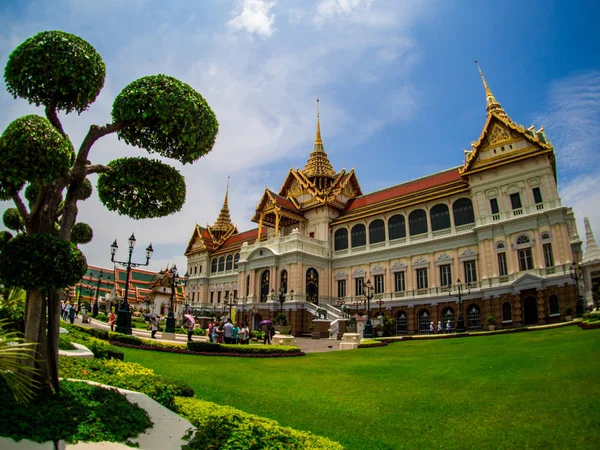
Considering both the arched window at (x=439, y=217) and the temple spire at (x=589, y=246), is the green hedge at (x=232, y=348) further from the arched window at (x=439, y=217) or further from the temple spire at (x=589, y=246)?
the temple spire at (x=589, y=246)

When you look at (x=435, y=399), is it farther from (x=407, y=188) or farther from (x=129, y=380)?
(x=407, y=188)

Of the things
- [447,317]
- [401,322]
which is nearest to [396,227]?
[401,322]

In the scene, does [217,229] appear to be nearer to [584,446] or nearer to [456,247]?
[456,247]

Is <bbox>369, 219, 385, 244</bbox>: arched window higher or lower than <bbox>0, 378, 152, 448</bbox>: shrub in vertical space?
higher

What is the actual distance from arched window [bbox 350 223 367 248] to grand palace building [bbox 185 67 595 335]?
0.49 ft

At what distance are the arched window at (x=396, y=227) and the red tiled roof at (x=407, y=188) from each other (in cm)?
235

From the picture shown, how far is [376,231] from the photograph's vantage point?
40031 mm

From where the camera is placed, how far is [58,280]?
574 centimetres

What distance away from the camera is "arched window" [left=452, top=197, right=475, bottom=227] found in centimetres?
3372

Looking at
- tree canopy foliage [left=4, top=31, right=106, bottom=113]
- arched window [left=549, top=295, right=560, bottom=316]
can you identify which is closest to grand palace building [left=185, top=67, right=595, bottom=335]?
arched window [left=549, top=295, right=560, bottom=316]

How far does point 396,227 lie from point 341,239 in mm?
6656

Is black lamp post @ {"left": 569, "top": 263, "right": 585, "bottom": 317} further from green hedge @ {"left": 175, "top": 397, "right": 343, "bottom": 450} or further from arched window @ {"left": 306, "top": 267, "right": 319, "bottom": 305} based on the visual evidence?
green hedge @ {"left": 175, "top": 397, "right": 343, "bottom": 450}

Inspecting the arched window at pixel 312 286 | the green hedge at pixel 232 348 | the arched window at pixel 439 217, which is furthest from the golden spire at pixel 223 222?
the green hedge at pixel 232 348

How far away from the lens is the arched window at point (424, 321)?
33.6 meters
